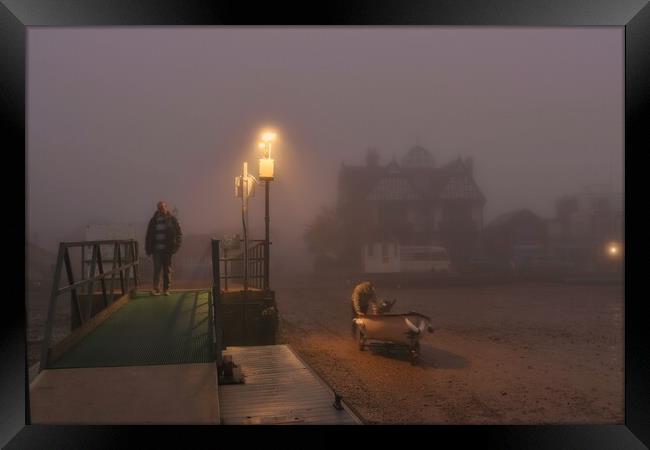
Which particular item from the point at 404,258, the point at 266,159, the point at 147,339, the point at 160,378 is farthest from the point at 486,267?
the point at 160,378

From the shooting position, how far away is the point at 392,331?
6438 mm

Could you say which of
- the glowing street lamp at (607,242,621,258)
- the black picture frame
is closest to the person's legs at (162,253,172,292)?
the black picture frame

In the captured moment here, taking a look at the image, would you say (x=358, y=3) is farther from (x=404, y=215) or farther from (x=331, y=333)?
(x=404, y=215)

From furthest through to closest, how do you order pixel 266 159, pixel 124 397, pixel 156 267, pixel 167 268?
pixel 266 159 < pixel 167 268 < pixel 156 267 < pixel 124 397

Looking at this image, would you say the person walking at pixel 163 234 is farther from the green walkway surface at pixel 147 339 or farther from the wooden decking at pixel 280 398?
the wooden decking at pixel 280 398

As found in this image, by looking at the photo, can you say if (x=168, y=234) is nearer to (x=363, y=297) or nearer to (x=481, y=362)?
(x=363, y=297)

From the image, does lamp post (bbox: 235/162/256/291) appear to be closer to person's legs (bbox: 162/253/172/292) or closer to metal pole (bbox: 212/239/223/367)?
person's legs (bbox: 162/253/172/292)

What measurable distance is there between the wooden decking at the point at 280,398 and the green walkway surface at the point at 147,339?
1.30ft

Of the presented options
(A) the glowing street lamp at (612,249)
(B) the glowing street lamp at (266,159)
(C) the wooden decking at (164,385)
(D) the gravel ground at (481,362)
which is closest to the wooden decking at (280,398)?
(C) the wooden decking at (164,385)

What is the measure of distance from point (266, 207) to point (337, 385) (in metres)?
A: 2.66

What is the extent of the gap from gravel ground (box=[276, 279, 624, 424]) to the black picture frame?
0.83 metres

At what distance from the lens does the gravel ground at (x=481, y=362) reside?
19.6ft

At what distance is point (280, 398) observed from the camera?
348 cm

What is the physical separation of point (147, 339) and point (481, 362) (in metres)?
6.34
